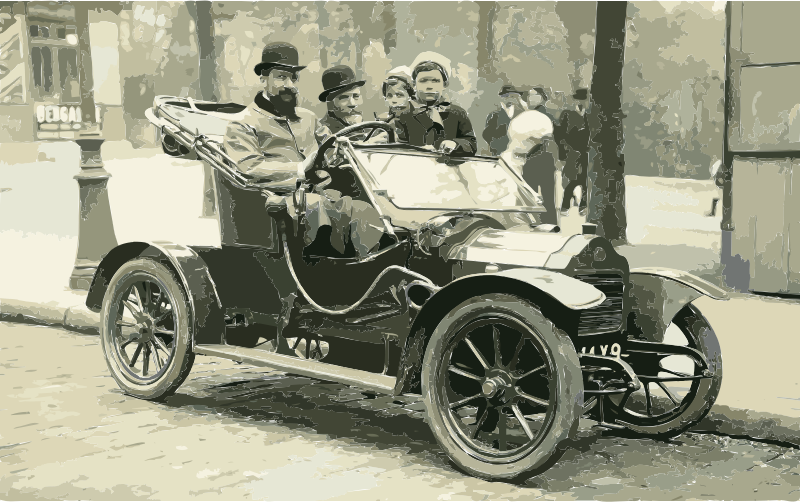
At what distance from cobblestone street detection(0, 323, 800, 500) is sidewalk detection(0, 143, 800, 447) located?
1.61 feet

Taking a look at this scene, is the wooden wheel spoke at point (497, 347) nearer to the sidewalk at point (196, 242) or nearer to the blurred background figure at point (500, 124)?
the sidewalk at point (196, 242)

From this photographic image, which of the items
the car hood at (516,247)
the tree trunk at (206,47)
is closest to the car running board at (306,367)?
the car hood at (516,247)

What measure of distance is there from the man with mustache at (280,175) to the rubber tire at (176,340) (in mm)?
443

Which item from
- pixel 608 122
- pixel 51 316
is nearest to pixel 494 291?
pixel 51 316

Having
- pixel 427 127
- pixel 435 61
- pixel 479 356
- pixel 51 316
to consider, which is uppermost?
pixel 435 61

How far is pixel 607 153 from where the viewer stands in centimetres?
1255

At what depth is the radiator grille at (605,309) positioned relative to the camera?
4.77 metres

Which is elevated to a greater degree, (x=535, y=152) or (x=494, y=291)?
(x=535, y=152)

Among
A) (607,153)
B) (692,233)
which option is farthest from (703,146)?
(607,153)

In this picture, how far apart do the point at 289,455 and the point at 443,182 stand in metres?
1.84

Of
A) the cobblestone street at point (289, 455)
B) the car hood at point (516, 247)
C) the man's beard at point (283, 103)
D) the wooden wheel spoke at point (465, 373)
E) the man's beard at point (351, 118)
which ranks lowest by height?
the cobblestone street at point (289, 455)

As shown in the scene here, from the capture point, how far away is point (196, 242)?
13594 millimetres

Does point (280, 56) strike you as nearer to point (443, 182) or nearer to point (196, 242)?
point (443, 182)

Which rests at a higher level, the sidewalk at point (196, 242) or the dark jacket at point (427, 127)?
the dark jacket at point (427, 127)
